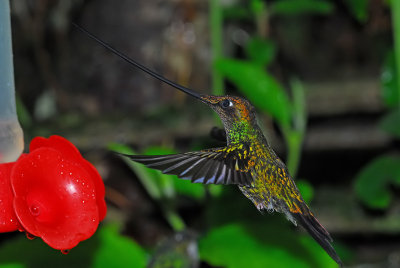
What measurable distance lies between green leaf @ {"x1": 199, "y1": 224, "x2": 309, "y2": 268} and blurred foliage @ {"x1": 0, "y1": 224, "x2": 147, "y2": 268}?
0.99 feet

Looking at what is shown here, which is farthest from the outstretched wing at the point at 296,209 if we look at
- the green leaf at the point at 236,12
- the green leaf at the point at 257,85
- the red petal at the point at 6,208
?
the green leaf at the point at 236,12

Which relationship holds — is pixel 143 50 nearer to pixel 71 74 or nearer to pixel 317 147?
pixel 71 74

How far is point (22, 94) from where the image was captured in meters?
4.29

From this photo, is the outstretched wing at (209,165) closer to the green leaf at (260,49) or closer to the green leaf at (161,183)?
the green leaf at (161,183)

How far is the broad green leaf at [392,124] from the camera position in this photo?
2.97 metres

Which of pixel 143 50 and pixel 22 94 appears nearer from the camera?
pixel 143 50

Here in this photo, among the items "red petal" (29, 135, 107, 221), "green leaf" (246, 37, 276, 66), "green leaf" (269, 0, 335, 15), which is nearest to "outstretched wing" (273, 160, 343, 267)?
"red petal" (29, 135, 107, 221)

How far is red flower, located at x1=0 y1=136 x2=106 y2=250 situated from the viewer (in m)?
1.23

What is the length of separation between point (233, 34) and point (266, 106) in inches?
56.0

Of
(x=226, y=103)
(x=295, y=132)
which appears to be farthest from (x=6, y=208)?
(x=295, y=132)

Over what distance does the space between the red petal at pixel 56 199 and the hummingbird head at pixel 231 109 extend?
0.34 m

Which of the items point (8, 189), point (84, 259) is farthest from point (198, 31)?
point (8, 189)

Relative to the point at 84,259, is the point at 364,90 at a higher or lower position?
higher

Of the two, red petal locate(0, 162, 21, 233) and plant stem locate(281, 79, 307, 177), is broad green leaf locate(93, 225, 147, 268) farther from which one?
red petal locate(0, 162, 21, 233)
